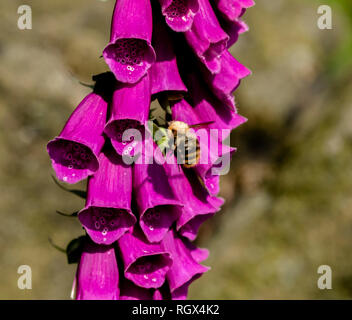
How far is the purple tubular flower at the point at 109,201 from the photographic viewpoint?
1.19 metres

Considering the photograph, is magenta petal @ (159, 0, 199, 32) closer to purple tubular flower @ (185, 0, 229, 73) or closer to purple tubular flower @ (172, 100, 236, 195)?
purple tubular flower @ (185, 0, 229, 73)

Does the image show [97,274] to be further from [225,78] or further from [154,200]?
[225,78]

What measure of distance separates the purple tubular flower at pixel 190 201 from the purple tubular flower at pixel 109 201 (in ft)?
0.40

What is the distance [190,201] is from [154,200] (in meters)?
0.13

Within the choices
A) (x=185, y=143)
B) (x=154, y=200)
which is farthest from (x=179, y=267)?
(x=185, y=143)

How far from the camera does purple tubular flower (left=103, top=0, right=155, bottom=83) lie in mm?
1155

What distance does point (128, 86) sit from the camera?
119cm

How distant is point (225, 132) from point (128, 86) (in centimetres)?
29

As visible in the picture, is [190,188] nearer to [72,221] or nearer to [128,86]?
[128,86]

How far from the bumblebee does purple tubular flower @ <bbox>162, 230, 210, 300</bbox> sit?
19 centimetres

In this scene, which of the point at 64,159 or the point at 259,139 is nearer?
the point at 64,159

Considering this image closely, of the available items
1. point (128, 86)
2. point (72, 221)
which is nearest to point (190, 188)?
point (128, 86)

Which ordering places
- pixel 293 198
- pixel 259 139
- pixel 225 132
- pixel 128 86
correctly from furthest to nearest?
pixel 259 139 < pixel 293 198 < pixel 225 132 < pixel 128 86

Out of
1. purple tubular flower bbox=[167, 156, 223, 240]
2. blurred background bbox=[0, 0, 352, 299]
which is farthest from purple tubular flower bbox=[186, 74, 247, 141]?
Answer: blurred background bbox=[0, 0, 352, 299]
